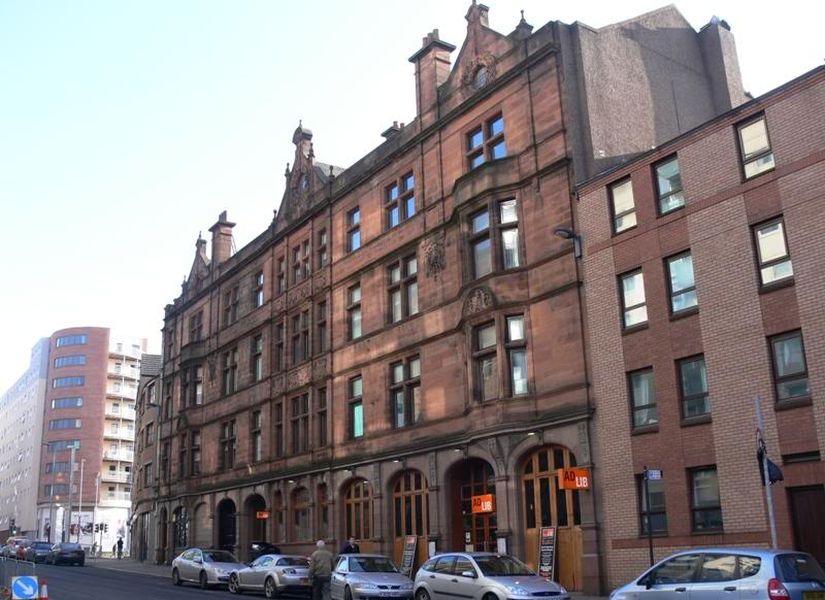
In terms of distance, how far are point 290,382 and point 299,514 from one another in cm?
582

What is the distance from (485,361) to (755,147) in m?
10.5

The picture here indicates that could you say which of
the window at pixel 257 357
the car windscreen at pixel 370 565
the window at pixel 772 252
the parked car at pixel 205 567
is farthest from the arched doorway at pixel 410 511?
the window at pixel 772 252

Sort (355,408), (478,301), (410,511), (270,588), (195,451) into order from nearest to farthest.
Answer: (270,588), (478,301), (410,511), (355,408), (195,451)

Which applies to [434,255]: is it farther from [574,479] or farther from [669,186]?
[574,479]

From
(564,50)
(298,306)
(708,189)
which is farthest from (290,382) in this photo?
(708,189)

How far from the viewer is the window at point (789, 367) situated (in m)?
19.8

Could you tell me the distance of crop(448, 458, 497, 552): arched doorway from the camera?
27.7 metres

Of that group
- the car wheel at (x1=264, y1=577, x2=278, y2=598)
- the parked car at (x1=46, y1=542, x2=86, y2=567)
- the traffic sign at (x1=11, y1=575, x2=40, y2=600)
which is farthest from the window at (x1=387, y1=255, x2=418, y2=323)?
the parked car at (x1=46, y1=542, x2=86, y2=567)

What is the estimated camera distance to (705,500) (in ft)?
70.8

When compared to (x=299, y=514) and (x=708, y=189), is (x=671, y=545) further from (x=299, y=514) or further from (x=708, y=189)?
(x=299, y=514)

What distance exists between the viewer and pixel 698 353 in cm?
2209

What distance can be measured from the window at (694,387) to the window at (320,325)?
19076 mm

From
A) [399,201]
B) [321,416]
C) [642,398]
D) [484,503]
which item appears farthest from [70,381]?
[642,398]

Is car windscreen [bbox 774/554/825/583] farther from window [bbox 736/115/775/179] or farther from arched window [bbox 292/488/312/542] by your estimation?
arched window [bbox 292/488/312/542]
